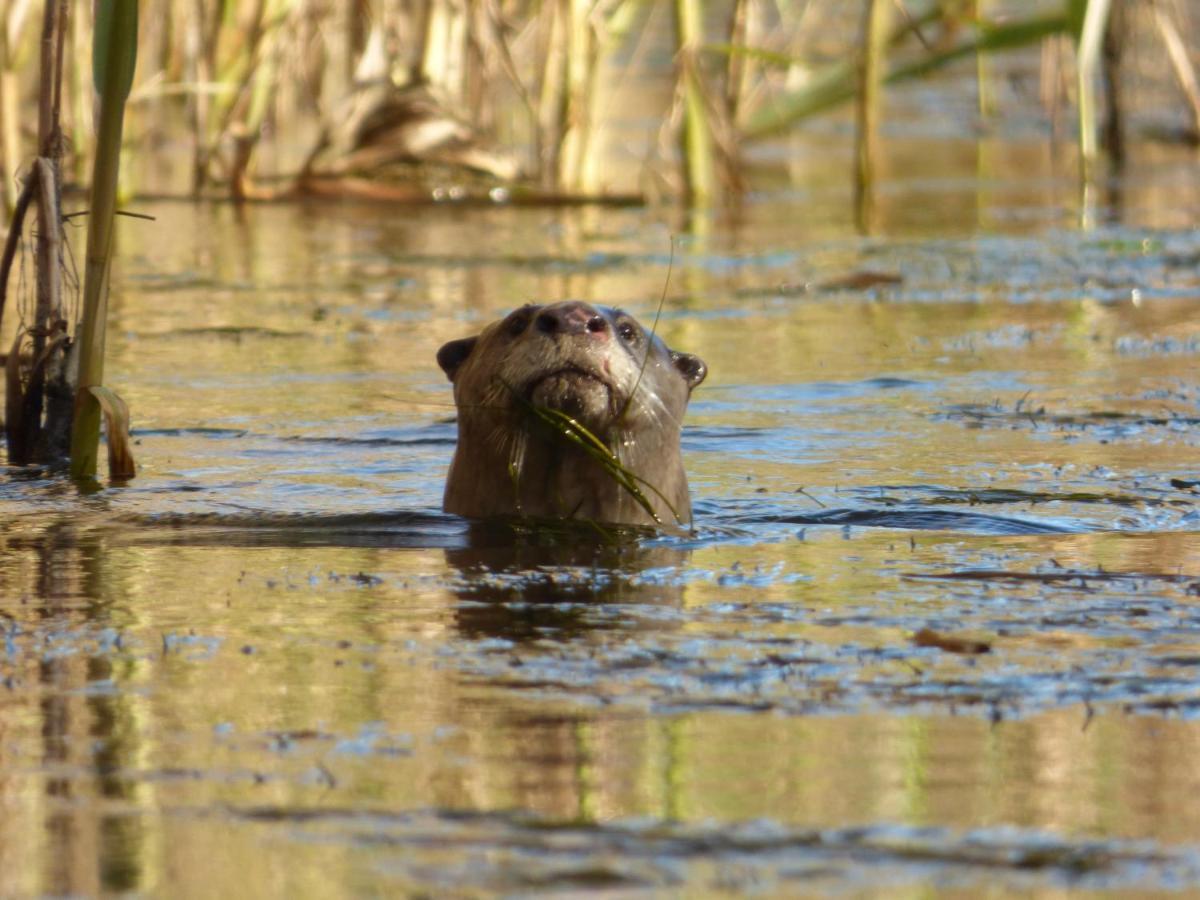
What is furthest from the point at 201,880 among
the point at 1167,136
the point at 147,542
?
the point at 1167,136

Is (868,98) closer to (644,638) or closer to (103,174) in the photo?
(103,174)

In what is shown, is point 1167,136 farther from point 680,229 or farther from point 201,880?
point 201,880

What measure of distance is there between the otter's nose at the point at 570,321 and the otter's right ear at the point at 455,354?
459mm

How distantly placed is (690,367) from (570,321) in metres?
0.64

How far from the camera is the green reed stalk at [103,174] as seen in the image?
4.85 metres

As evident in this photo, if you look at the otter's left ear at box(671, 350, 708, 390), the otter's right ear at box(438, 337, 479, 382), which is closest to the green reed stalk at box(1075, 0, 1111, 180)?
the otter's left ear at box(671, 350, 708, 390)

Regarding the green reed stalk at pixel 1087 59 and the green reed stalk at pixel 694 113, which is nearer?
the green reed stalk at pixel 1087 59

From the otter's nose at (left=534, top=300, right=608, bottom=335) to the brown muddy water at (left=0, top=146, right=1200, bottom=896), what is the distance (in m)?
0.41

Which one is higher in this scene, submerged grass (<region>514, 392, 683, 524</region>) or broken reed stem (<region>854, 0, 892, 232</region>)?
broken reed stem (<region>854, 0, 892, 232</region>)

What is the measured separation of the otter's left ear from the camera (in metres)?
5.12

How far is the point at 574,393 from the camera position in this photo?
180 inches

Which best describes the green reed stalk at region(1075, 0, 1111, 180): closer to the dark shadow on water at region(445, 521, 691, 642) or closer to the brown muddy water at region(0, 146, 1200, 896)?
the brown muddy water at region(0, 146, 1200, 896)

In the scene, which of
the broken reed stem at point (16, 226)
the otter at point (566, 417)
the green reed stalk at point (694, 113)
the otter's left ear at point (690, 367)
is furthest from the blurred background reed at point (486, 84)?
the otter at point (566, 417)

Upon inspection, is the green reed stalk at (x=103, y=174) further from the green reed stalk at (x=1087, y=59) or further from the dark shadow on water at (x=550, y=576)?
the green reed stalk at (x=1087, y=59)
